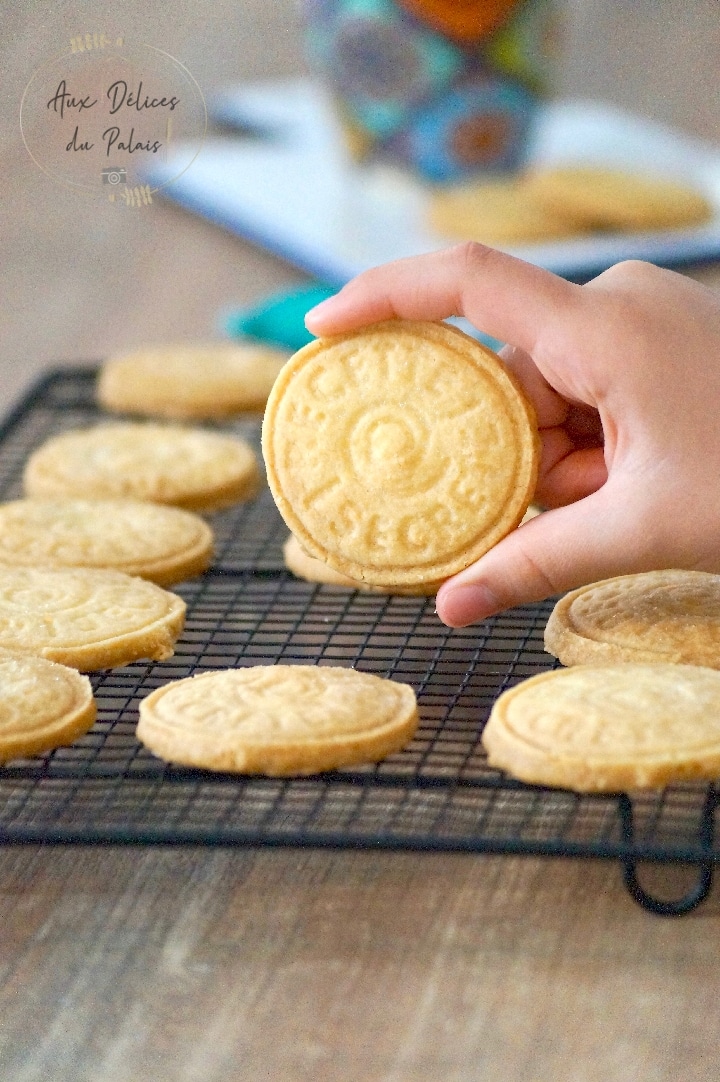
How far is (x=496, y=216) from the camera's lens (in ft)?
9.63

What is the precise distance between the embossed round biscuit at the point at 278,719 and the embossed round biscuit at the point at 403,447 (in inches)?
7.5

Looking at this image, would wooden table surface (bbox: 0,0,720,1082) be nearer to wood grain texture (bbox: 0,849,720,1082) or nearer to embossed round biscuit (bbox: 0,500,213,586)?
wood grain texture (bbox: 0,849,720,1082)

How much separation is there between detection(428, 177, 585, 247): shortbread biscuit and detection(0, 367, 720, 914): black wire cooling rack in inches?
48.8

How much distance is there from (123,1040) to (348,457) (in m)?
0.65

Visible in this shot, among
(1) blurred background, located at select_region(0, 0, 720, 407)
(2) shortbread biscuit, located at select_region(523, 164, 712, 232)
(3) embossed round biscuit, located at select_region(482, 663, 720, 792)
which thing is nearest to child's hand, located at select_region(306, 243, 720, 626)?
(3) embossed round biscuit, located at select_region(482, 663, 720, 792)

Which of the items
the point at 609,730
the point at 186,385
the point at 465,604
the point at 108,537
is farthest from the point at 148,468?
the point at 609,730

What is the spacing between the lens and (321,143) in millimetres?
3561

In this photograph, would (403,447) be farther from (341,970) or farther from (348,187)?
(348,187)

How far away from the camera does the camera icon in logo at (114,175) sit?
6.39ft

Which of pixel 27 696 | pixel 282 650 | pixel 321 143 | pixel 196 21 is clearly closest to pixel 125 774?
pixel 27 696

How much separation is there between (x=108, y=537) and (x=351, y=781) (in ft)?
2.29

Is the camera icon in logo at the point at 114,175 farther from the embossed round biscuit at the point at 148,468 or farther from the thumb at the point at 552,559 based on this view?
the thumb at the point at 552,559

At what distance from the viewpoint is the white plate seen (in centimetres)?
289
